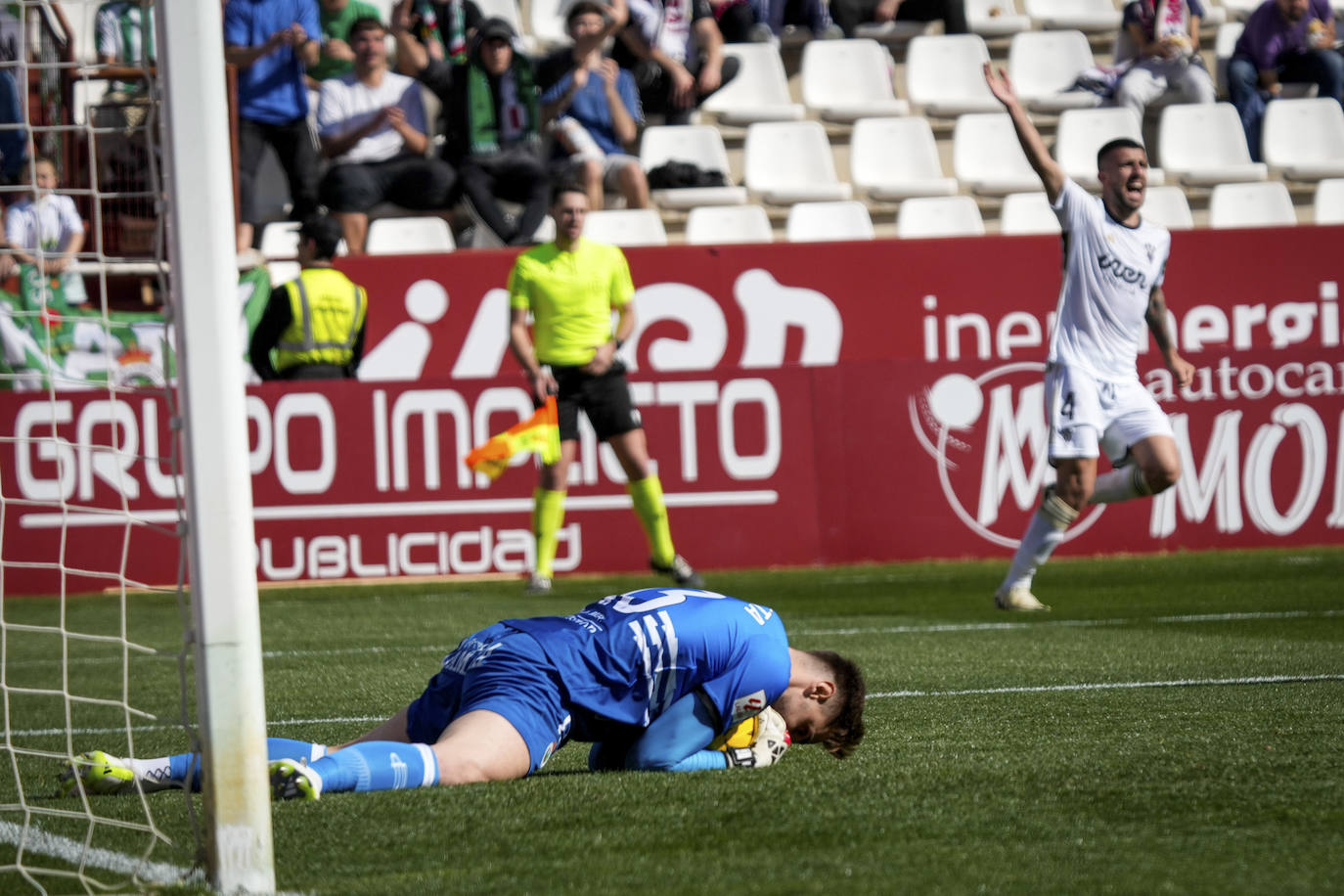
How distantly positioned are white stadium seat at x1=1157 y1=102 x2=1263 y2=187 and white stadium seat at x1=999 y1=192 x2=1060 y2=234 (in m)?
1.45

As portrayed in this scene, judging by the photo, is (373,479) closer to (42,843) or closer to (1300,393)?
(1300,393)

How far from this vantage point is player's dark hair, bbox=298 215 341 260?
10.5 metres

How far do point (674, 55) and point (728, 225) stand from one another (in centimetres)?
186

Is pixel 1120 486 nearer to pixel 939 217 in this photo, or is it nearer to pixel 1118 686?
pixel 1118 686

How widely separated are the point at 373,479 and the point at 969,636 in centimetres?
476

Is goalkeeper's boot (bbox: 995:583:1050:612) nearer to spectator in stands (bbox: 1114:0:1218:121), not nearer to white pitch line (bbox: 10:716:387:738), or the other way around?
white pitch line (bbox: 10:716:387:738)

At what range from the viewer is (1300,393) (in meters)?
11.0

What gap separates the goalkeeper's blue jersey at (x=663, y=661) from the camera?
4.01 m

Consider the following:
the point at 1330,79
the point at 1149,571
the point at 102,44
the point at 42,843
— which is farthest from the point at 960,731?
the point at 1330,79

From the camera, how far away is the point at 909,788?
152 inches

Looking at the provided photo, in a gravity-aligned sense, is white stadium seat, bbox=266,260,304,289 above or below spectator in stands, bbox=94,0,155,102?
below

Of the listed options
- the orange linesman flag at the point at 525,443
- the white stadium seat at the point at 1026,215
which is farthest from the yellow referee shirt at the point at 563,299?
the white stadium seat at the point at 1026,215

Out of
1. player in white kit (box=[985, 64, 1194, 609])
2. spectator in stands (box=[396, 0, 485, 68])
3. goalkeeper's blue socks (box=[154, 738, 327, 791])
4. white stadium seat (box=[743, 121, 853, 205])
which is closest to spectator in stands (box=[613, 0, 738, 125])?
white stadium seat (box=[743, 121, 853, 205])

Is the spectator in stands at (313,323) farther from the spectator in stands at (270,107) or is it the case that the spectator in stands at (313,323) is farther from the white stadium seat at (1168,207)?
the white stadium seat at (1168,207)
